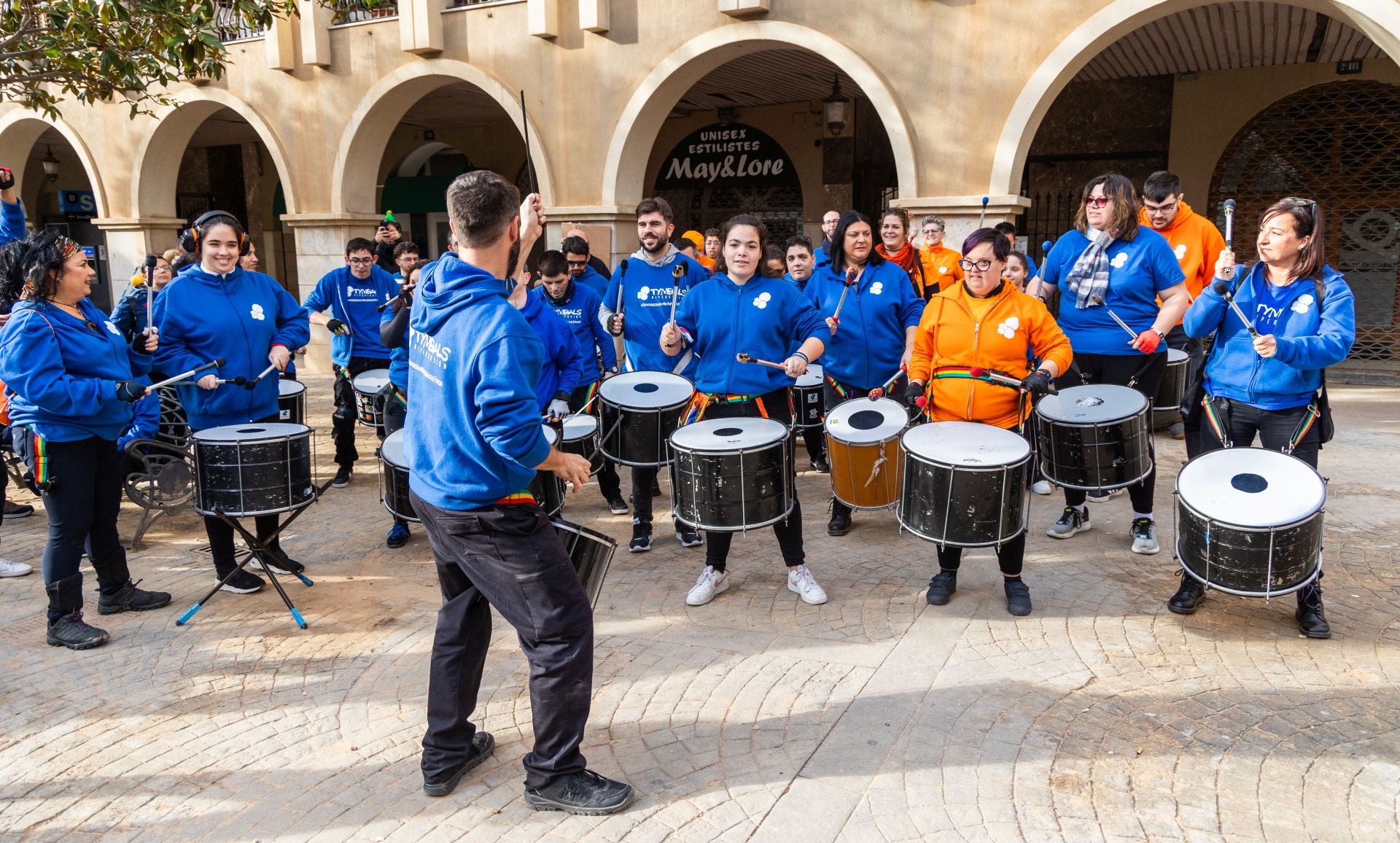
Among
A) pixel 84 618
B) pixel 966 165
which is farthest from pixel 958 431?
pixel 966 165

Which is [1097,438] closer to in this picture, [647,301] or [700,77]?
[647,301]

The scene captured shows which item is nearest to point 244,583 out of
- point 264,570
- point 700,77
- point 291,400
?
point 264,570

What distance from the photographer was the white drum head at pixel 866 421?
5.35m

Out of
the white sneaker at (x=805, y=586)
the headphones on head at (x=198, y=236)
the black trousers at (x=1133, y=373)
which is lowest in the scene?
the white sneaker at (x=805, y=586)

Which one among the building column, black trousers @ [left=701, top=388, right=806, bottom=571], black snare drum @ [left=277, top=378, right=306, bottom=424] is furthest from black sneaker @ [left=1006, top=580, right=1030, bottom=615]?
the building column

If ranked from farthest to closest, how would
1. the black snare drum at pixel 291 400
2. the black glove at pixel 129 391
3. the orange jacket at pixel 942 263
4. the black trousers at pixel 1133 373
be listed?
the orange jacket at pixel 942 263 → the black snare drum at pixel 291 400 → the black trousers at pixel 1133 373 → the black glove at pixel 129 391

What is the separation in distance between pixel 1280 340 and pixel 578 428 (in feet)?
11.5

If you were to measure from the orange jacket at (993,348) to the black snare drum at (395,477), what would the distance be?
281cm

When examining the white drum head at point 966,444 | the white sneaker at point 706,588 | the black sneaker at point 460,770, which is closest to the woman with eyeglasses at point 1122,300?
the white drum head at point 966,444

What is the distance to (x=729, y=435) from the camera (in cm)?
467

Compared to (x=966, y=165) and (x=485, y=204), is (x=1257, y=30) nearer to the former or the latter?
(x=966, y=165)

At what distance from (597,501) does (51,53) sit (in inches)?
210

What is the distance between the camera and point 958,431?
458 centimetres

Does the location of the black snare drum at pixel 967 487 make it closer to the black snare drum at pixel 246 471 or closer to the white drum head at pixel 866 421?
the white drum head at pixel 866 421
